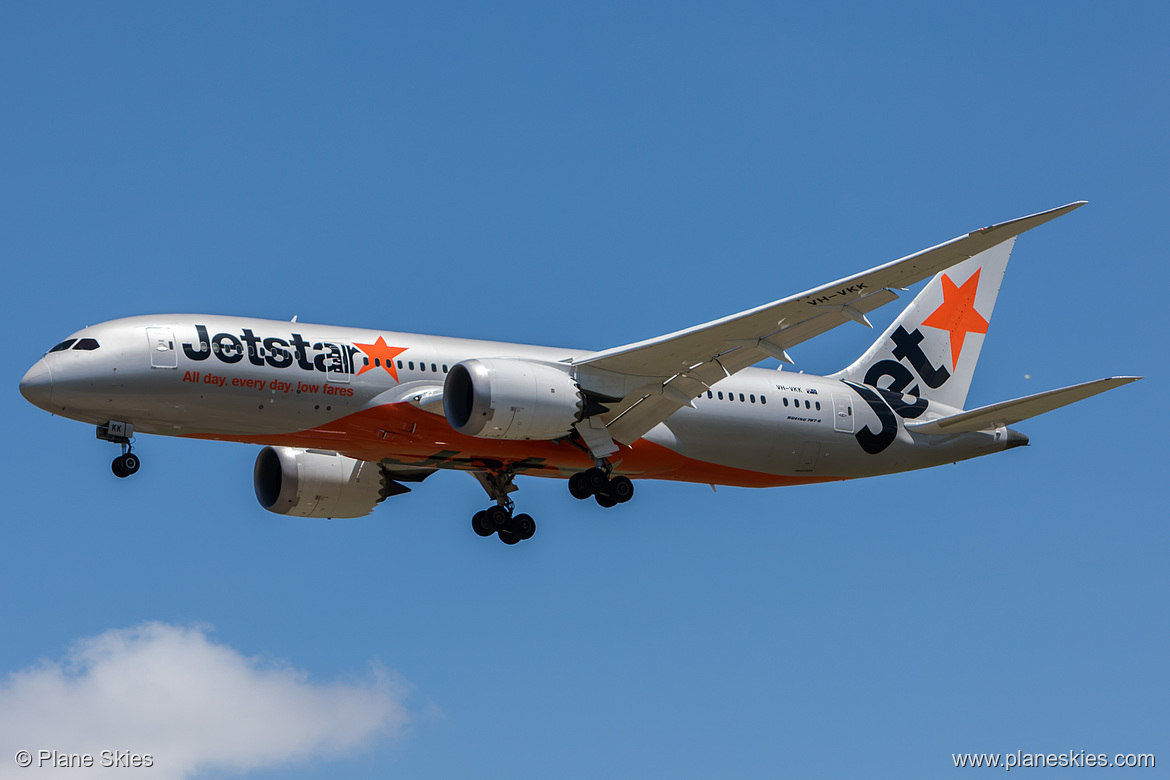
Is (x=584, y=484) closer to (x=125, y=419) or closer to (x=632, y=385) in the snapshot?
Answer: (x=632, y=385)

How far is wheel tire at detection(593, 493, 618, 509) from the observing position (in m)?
32.0

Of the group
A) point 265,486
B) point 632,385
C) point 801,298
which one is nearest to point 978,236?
point 801,298

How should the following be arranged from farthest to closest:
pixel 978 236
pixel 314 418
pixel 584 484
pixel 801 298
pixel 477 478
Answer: pixel 477 478, pixel 584 484, pixel 314 418, pixel 801 298, pixel 978 236

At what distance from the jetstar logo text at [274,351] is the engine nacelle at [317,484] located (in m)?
6.51

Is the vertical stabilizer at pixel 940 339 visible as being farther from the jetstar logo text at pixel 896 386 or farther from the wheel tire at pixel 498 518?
the wheel tire at pixel 498 518

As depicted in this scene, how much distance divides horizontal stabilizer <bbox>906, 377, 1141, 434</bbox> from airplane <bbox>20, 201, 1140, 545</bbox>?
66mm

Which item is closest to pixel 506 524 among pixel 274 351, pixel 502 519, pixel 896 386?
pixel 502 519

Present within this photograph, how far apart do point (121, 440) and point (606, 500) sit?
35.0ft

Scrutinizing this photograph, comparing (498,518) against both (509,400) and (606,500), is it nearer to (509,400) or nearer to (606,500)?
(606,500)

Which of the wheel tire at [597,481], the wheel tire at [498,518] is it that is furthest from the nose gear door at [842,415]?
the wheel tire at [498,518]

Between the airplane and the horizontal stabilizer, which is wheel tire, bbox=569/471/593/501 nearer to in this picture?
the airplane

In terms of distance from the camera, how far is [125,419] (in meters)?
28.5

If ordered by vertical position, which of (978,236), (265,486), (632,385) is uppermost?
(265,486)

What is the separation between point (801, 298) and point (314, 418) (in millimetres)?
10374
